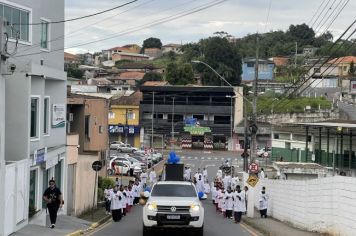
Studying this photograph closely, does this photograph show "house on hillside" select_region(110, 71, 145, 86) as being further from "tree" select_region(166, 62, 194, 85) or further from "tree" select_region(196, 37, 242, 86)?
"tree" select_region(196, 37, 242, 86)

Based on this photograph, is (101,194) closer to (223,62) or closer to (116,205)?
(116,205)

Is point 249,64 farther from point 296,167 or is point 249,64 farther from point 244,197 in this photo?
point 244,197

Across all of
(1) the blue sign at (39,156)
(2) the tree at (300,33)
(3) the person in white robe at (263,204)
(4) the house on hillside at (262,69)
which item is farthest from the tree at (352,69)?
(1) the blue sign at (39,156)

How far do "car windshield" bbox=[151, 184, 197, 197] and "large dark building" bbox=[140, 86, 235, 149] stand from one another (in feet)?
245

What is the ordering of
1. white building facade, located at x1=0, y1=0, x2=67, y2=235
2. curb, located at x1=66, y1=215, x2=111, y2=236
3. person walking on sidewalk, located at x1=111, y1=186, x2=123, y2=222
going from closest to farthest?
white building facade, located at x1=0, y1=0, x2=67, y2=235
curb, located at x1=66, y1=215, x2=111, y2=236
person walking on sidewalk, located at x1=111, y1=186, x2=123, y2=222

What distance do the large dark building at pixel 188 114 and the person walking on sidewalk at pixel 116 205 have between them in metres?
68.0

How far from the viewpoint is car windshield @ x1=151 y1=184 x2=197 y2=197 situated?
67.2 ft

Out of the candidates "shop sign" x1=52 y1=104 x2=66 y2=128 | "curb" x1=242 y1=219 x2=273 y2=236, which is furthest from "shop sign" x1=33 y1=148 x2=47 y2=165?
"curb" x1=242 y1=219 x2=273 y2=236

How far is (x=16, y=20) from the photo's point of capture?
22688 mm

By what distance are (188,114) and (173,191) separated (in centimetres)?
7797

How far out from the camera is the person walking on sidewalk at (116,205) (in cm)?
2700

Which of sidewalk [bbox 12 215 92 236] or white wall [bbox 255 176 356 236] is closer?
white wall [bbox 255 176 356 236]

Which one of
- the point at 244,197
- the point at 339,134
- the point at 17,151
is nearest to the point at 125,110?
the point at 339,134

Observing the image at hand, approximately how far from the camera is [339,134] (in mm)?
40688
